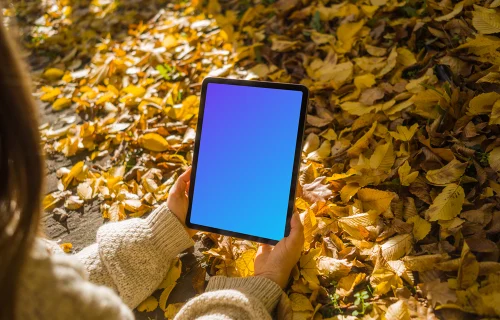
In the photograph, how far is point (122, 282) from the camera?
1.35 metres

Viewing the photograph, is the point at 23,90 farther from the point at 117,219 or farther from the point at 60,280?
the point at 117,219

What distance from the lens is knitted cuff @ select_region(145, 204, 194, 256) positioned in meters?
1.43

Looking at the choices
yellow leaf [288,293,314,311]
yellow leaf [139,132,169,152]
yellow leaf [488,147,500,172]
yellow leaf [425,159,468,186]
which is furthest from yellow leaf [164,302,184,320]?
yellow leaf [488,147,500,172]

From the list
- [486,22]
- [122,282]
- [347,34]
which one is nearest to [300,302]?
[122,282]

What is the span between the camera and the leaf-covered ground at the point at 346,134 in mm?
1226

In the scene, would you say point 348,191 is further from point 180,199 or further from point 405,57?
point 405,57

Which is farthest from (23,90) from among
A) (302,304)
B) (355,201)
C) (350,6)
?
(350,6)

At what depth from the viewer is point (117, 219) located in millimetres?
1691

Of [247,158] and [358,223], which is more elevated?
[247,158]

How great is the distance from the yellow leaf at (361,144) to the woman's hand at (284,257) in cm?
41

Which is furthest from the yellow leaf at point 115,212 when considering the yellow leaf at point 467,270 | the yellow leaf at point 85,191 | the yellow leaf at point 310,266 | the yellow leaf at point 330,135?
the yellow leaf at point 467,270

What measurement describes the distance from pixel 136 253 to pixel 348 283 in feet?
2.27

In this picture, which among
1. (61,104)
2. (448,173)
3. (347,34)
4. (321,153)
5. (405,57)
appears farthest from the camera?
(61,104)

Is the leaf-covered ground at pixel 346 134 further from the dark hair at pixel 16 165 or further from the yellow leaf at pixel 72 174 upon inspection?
the dark hair at pixel 16 165
